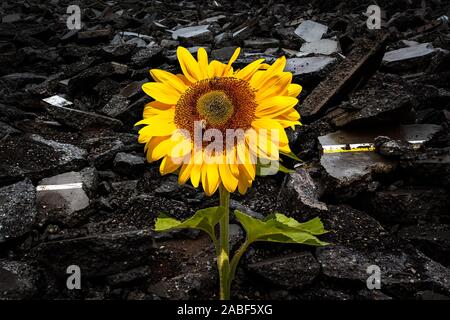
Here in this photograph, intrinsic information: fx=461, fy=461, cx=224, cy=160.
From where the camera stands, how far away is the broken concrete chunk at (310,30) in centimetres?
526

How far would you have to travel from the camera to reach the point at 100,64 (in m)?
3.81

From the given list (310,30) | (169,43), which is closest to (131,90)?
(169,43)

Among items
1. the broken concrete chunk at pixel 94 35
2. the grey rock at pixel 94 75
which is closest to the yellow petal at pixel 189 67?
the grey rock at pixel 94 75

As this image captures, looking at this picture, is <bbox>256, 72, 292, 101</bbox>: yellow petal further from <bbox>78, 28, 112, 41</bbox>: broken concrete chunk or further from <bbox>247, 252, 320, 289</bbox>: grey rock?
<bbox>78, 28, 112, 41</bbox>: broken concrete chunk

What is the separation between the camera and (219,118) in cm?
161

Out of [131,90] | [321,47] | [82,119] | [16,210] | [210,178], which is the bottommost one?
[16,210]

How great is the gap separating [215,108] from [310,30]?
4267mm

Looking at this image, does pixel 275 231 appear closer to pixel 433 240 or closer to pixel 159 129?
pixel 159 129

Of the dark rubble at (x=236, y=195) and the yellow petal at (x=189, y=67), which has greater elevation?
the yellow petal at (x=189, y=67)

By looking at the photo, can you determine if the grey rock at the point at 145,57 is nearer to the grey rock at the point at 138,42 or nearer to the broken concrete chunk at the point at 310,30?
the grey rock at the point at 138,42

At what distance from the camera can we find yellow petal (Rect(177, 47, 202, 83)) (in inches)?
65.9

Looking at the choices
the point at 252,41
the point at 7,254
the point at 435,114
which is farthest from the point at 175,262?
the point at 252,41
